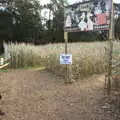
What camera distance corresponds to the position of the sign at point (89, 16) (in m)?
7.67

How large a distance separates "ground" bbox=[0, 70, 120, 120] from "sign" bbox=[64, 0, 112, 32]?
1439 millimetres

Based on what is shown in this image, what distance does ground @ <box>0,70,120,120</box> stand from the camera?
5.45 meters

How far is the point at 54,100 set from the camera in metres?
6.59

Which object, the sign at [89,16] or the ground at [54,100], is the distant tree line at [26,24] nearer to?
the sign at [89,16]

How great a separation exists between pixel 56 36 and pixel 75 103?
75.3 feet

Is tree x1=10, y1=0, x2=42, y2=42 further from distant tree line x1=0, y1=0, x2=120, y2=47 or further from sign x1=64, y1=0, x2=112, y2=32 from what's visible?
sign x1=64, y1=0, x2=112, y2=32

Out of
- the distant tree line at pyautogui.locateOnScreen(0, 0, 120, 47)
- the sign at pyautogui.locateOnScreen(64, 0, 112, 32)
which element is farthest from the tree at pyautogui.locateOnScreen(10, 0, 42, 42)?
the sign at pyautogui.locateOnScreen(64, 0, 112, 32)

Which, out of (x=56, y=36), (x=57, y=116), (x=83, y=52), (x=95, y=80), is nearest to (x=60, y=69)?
(x=83, y=52)

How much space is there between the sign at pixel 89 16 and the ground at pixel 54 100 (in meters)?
1.44

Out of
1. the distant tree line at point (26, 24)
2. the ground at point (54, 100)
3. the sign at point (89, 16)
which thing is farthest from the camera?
the distant tree line at point (26, 24)

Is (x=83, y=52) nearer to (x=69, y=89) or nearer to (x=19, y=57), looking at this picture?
(x=69, y=89)

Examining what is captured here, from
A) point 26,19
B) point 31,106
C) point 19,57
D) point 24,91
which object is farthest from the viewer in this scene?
point 26,19

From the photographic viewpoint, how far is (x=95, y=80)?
876cm

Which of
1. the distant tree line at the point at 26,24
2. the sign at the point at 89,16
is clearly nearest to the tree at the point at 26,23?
the distant tree line at the point at 26,24
